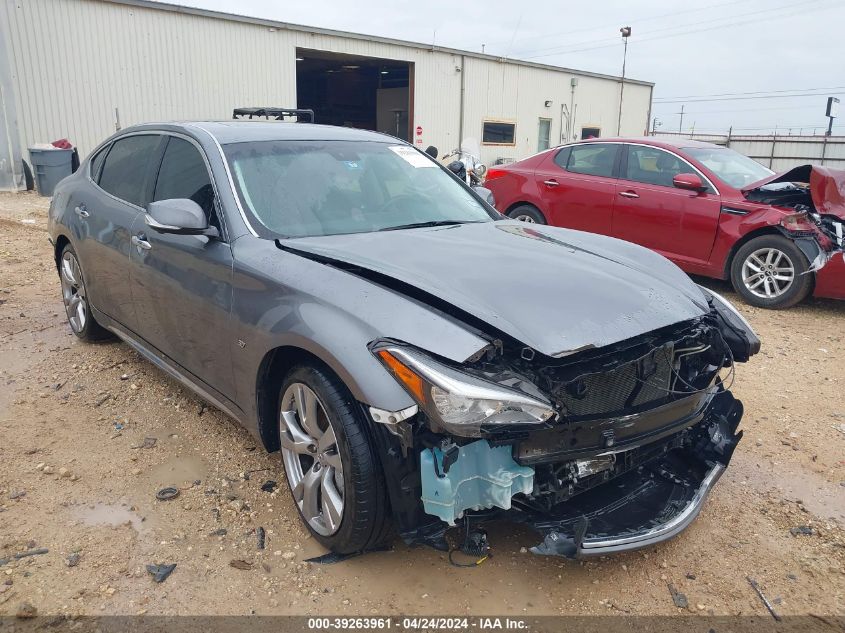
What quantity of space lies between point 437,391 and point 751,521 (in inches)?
69.4

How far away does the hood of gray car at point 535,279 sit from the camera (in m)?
2.29

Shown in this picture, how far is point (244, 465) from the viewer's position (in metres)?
3.31

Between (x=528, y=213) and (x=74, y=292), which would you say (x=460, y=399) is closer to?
(x=74, y=292)

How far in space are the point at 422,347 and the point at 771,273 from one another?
208 inches

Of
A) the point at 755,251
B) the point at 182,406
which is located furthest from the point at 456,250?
the point at 755,251

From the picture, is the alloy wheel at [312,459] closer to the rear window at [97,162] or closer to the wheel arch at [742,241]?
the rear window at [97,162]

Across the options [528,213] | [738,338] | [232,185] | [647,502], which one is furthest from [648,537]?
[528,213]

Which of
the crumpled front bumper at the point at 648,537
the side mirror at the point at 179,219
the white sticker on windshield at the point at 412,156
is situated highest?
the white sticker on windshield at the point at 412,156

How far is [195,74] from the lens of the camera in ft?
51.5

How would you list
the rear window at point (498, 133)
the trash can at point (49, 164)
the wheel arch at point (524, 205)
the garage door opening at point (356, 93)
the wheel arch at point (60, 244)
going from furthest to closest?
the garage door opening at point (356, 93) → the rear window at point (498, 133) → the trash can at point (49, 164) → the wheel arch at point (524, 205) → the wheel arch at point (60, 244)

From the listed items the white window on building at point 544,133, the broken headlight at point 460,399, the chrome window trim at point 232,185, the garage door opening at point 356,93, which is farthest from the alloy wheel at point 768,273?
the white window on building at point 544,133

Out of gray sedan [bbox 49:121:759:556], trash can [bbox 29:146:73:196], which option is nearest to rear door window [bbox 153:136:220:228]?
gray sedan [bbox 49:121:759:556]

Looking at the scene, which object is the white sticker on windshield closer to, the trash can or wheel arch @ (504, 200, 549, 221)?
wheel arch @ (504, 200, 549, 221)

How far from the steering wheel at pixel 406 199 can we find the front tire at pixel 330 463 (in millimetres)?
1159
